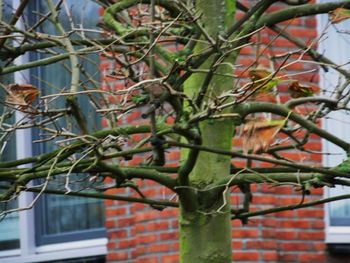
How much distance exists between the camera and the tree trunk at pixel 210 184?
423 centimetres

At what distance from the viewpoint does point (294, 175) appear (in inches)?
162

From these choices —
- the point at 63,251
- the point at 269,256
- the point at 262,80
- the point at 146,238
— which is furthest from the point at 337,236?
the point at 262,80

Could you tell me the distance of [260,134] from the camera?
3.67 metres

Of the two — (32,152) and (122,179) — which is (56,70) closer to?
(32,152)

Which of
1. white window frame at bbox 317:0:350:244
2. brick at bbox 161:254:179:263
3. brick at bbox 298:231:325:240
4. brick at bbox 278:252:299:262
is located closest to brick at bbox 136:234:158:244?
brick at bbox 161:254:179:263

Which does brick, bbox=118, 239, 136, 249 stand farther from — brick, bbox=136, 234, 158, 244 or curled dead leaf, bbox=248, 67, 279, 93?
curled dead leaf, bbox=248, 67, 279, 93

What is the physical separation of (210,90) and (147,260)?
3044mm

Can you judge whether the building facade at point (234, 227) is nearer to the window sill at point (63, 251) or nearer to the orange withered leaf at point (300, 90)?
the window sill at point (63, 251)

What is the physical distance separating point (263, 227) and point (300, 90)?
273cm

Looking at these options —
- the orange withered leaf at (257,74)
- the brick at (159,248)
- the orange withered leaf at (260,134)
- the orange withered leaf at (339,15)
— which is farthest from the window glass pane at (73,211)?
the orange withered leaf at (260,134)

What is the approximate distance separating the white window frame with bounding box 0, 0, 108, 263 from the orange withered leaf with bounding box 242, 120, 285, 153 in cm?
400

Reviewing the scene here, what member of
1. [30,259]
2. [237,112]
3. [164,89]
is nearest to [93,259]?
[30,259]

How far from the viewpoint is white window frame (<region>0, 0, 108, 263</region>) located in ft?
25.1

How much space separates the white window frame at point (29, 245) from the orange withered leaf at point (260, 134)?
4000 mm
